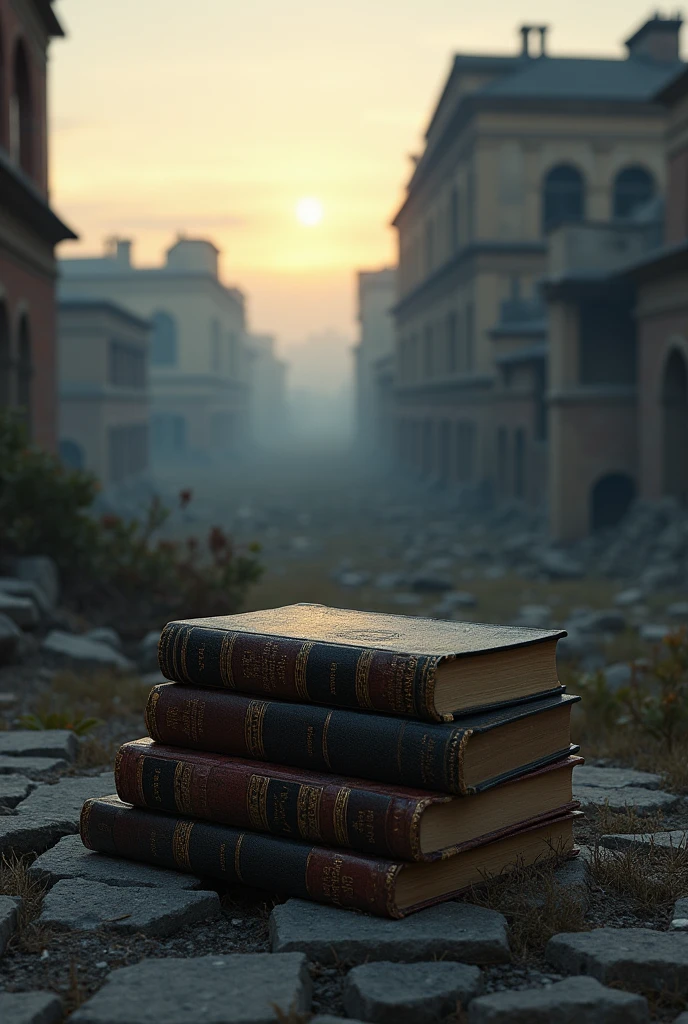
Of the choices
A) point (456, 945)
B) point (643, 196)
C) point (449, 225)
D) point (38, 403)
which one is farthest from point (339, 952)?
point (449, 225)

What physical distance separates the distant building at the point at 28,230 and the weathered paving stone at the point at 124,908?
1075 centimetres

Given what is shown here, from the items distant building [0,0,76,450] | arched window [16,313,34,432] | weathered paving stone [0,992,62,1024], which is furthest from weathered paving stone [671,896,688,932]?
arched window [16,313,34,432]

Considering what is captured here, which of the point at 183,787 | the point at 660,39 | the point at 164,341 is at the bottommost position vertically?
the point at 183,787

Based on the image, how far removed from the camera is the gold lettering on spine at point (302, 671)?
3270 mm

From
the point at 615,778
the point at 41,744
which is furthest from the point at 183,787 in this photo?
the point at 615,778

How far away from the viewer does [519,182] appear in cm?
2700

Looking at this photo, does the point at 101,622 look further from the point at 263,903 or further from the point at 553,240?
the point at 553,240

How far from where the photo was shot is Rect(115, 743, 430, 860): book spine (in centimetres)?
298

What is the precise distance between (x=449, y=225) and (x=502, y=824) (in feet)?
97.1

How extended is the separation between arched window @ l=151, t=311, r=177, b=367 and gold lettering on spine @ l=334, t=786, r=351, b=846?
4916 cm

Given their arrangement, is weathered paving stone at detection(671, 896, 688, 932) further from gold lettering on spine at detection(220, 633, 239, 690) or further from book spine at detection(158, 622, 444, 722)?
gold lettering on spine at detection(220, 633, 239, 690)

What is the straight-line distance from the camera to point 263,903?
3270 millimetres

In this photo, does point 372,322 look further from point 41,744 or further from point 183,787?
point 183,787

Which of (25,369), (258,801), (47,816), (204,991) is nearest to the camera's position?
(204,991)
